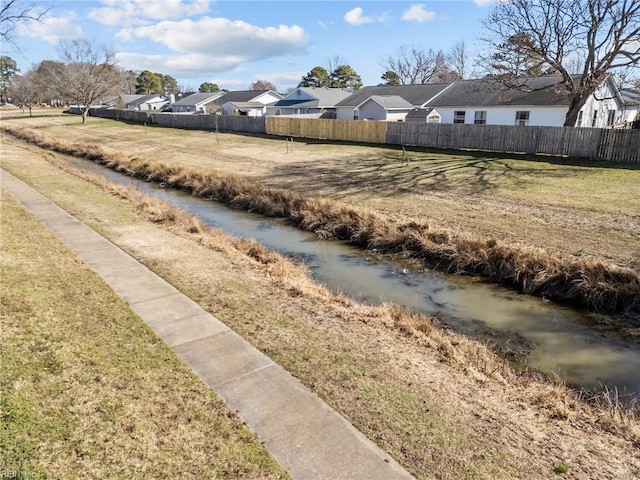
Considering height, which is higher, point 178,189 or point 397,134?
point 397,134

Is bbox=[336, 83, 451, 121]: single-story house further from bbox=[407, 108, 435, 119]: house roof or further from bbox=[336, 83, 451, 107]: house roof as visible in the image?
bbox=[407, 108, 435, 119]: house roof

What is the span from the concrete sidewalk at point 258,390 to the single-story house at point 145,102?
98.2m

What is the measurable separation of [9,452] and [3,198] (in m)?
13.4

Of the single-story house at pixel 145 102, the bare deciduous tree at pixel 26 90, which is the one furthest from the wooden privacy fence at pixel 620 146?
the single-story house at pixel 145 102

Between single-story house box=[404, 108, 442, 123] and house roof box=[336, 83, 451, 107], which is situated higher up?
house roof box=[336, 83, 451, 107]

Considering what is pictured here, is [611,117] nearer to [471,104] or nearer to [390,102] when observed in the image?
[471,104]

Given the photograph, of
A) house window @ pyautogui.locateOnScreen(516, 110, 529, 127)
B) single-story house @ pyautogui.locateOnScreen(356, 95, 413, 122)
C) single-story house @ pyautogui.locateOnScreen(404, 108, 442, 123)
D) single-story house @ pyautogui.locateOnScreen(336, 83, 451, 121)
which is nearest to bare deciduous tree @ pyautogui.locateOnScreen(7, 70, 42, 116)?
single-story house @ pyautogui.locateOnScreen(336, 83, 451, 121)

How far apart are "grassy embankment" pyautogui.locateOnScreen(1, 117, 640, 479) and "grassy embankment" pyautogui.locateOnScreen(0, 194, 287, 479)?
1.30 metres

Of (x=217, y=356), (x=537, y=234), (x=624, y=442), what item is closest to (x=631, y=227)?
(x=537, y=234)

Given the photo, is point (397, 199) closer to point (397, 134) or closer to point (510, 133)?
point (510, 133)

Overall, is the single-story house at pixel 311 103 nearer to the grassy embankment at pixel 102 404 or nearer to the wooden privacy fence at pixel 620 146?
the wooden privacy fence at pixel 620 146

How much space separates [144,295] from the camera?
786cm

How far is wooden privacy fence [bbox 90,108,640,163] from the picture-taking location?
23781 mm

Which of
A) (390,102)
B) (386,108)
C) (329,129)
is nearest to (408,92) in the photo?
(390,102)
